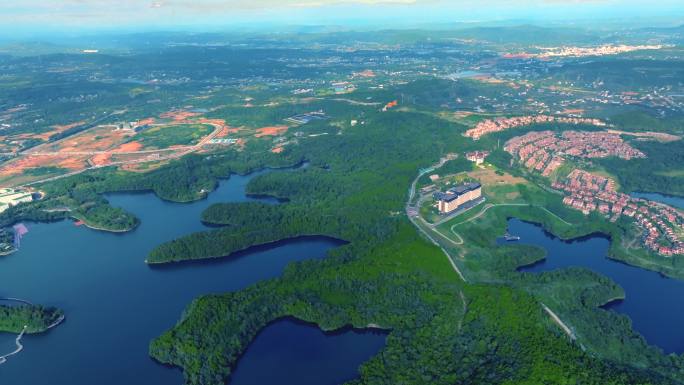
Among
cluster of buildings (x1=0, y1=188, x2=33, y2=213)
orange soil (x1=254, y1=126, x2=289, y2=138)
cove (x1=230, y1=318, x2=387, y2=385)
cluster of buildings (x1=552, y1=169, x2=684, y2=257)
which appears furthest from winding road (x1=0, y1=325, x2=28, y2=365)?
orange soil (x1=254, y1=126, x2=289, y2=138)

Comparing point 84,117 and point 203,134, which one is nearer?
point 203,134

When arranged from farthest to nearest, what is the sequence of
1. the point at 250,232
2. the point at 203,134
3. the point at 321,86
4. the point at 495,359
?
the point at 321,86
the point at 203,134
the point at 250,232
the point at 495,359

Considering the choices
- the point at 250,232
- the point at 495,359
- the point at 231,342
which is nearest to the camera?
the point at 495,359

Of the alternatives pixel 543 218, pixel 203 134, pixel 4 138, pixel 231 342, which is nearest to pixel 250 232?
pixel 231 342

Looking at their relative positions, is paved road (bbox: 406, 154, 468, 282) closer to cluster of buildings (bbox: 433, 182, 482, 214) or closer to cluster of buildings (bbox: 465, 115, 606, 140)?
cluster of buildings (bbox: 433, 182, 482, 214)

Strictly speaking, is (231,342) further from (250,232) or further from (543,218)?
(543,218)

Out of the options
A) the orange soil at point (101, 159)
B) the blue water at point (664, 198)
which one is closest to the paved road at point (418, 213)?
the blue water at point (664, 198)
